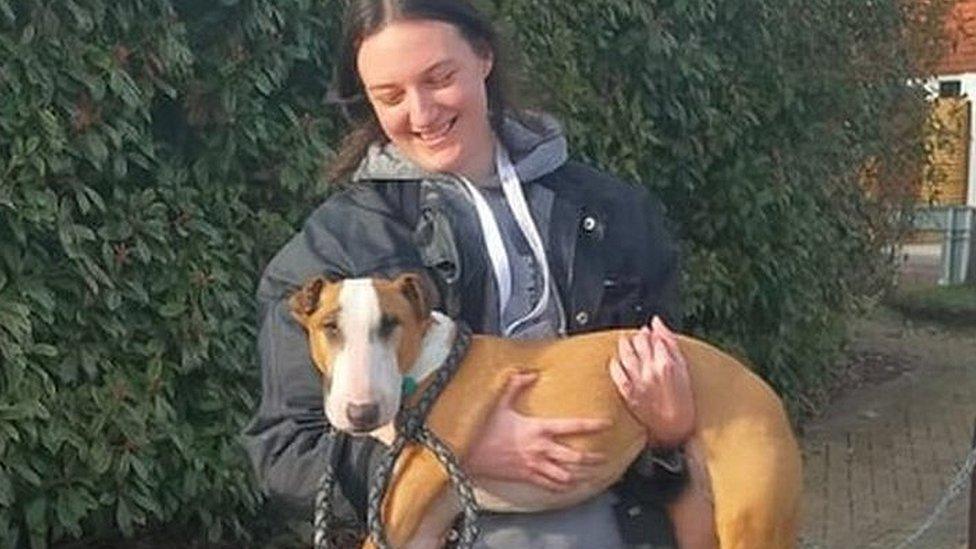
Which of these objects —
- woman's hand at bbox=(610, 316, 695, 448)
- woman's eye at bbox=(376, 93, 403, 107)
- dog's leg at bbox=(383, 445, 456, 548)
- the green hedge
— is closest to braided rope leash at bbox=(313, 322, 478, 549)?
dog's leg at bbox=(383, 445, 456, 548)

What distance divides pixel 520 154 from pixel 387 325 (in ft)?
1.57

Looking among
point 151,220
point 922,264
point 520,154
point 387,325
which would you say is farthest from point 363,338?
point 922,264

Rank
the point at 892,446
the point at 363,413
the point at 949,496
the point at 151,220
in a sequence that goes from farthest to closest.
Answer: the point at 892,446
the point at 949,496
the point at 151,220
the point at 363,413

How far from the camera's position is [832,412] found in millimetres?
10539

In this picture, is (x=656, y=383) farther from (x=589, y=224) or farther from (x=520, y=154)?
(x=520, y=154)

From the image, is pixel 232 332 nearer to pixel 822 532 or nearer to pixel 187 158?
pixel 187 158

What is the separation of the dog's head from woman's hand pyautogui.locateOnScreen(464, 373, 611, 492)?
0.17m

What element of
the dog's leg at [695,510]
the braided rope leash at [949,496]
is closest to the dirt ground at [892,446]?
the braided rope leash at [949,496]

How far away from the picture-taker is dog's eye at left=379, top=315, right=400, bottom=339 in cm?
230

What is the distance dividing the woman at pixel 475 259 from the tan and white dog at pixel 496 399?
0.03 meters

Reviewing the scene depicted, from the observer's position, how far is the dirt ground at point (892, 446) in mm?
7773

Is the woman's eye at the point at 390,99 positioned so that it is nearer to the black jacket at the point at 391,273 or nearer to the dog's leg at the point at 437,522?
the black jacket at the point at 391,273

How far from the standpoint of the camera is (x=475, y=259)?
2545 millimetres

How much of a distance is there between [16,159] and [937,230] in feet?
42.9
